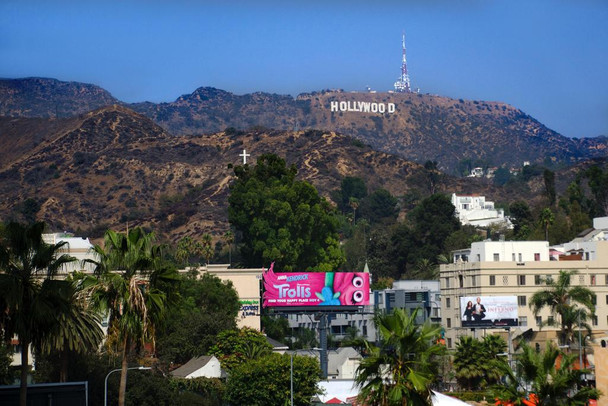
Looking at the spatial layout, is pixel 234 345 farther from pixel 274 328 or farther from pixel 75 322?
pixel 75 322

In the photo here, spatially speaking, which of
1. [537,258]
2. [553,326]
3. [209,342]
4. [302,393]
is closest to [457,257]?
[537,258]

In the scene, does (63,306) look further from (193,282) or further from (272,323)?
(272,323)

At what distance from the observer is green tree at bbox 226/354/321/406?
108 meters

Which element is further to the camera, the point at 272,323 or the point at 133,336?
the point at 272,323

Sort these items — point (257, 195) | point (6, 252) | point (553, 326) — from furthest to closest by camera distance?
point (257, 195)
point (553, 326)
point (6, 252)

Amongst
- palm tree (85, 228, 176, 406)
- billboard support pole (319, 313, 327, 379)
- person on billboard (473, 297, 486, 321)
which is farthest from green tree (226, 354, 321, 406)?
palm tree (85, 228, 176, 406)

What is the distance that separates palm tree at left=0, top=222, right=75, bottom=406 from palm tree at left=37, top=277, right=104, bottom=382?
725 mm

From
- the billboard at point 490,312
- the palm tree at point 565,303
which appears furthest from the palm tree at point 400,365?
the billboard at point 490,312

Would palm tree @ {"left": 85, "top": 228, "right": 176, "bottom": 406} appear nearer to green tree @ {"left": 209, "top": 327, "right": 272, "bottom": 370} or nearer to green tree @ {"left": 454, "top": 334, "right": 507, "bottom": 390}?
green tree @ {"left": 454, "top": 334, "right": 507, "bottom": 390}

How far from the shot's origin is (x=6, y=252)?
6494 centimetres

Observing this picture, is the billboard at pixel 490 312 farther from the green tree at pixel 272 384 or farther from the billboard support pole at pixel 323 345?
the green tree at pixel 272 384

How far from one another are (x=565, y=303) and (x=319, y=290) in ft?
92.5

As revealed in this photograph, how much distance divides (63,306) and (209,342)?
6870 centimetres

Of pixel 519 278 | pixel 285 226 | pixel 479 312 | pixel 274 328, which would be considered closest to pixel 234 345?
pixel 479 312
